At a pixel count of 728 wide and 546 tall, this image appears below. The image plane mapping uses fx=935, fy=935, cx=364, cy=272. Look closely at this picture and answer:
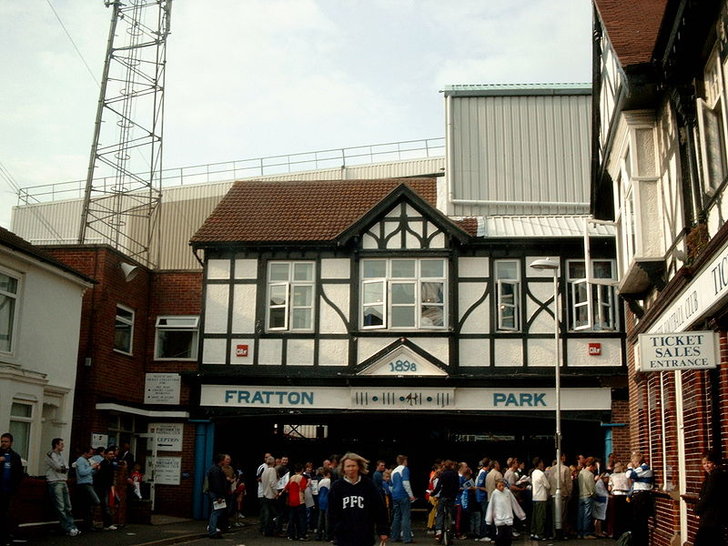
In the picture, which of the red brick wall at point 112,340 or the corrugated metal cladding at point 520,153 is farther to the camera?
the corrugated metal cladding at point 520,153

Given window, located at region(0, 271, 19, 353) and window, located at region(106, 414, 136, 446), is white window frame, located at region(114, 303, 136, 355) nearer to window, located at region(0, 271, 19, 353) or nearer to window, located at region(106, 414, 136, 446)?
window, located at region(106, 414, 136, 446)

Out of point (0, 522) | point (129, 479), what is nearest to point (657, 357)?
point (0, 522)

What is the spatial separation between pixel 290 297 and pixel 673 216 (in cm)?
1417

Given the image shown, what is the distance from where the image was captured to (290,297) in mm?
25516

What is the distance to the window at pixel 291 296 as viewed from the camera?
2550cm

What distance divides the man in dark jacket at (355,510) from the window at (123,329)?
17272 millimetres

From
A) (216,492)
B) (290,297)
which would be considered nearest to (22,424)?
(216,492)

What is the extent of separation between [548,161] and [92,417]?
1492 centimetres

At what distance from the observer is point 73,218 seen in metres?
45.4

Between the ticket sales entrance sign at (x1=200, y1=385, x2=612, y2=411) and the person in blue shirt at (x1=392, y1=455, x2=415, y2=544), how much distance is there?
210 inches

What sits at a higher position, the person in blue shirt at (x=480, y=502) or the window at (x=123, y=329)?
the window at (x=123, y=329)

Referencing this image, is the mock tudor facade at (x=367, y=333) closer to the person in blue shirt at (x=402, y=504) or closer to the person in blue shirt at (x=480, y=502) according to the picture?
the person in blue shirt at (x=480, y=502)

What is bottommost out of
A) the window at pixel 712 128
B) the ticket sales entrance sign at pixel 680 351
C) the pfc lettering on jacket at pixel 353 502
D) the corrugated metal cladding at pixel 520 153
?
the pfc lettering on jacket at pixel 353 502

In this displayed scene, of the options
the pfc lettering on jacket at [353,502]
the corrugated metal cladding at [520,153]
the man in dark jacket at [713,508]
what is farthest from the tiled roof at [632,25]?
the corrugated metal cladding at [520,153]
